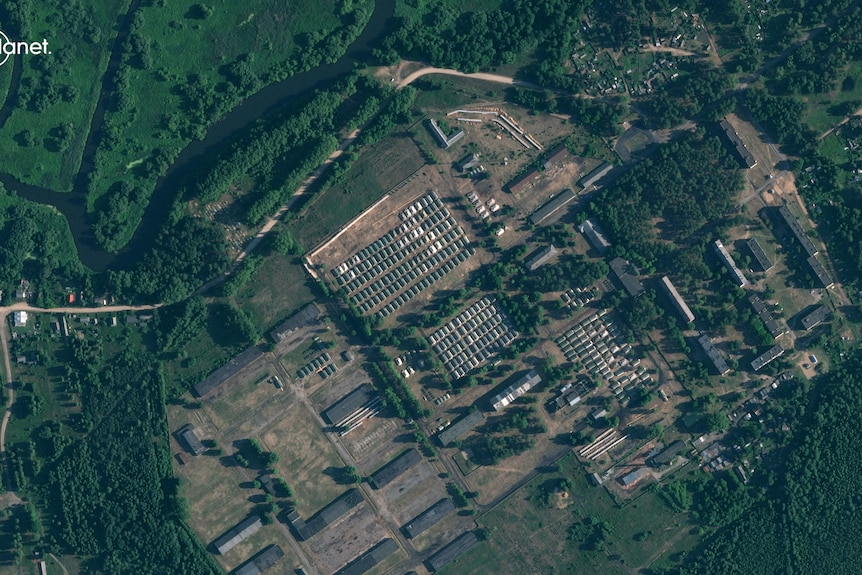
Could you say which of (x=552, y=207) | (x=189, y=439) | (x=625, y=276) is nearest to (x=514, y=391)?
(x=625, y=276)

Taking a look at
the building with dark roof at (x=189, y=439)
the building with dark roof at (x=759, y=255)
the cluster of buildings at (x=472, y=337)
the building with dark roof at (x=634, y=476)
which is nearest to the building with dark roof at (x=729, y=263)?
the building with dark roof at (x=759, y=255)

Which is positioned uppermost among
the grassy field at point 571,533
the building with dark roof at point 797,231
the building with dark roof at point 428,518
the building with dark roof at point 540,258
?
the building with dark roof at point 540,258

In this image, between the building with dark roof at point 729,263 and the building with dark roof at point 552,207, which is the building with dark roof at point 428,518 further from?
the building with dark roof at point 729,263

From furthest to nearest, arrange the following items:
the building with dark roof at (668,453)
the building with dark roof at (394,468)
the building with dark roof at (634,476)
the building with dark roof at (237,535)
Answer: the building with dark roof at (668,453), the building with dark roof at (634,476), the building with dark roof at (394,468), the building with dark roof at (237,535)

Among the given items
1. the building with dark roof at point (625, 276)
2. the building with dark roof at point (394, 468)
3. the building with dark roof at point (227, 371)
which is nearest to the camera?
the building with dark roof at point (227, 371)

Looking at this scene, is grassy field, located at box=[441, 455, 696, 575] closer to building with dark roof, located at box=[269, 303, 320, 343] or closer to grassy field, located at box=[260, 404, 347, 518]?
grassy field, located at box=[260, 404, 347, 518]

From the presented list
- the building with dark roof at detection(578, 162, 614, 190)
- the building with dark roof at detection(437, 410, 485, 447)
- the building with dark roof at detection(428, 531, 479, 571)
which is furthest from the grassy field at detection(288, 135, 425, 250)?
the building with dark roof at detection(428, 531, 479, 571)

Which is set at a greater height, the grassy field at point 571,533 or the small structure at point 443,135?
the small structure at point 443,135
